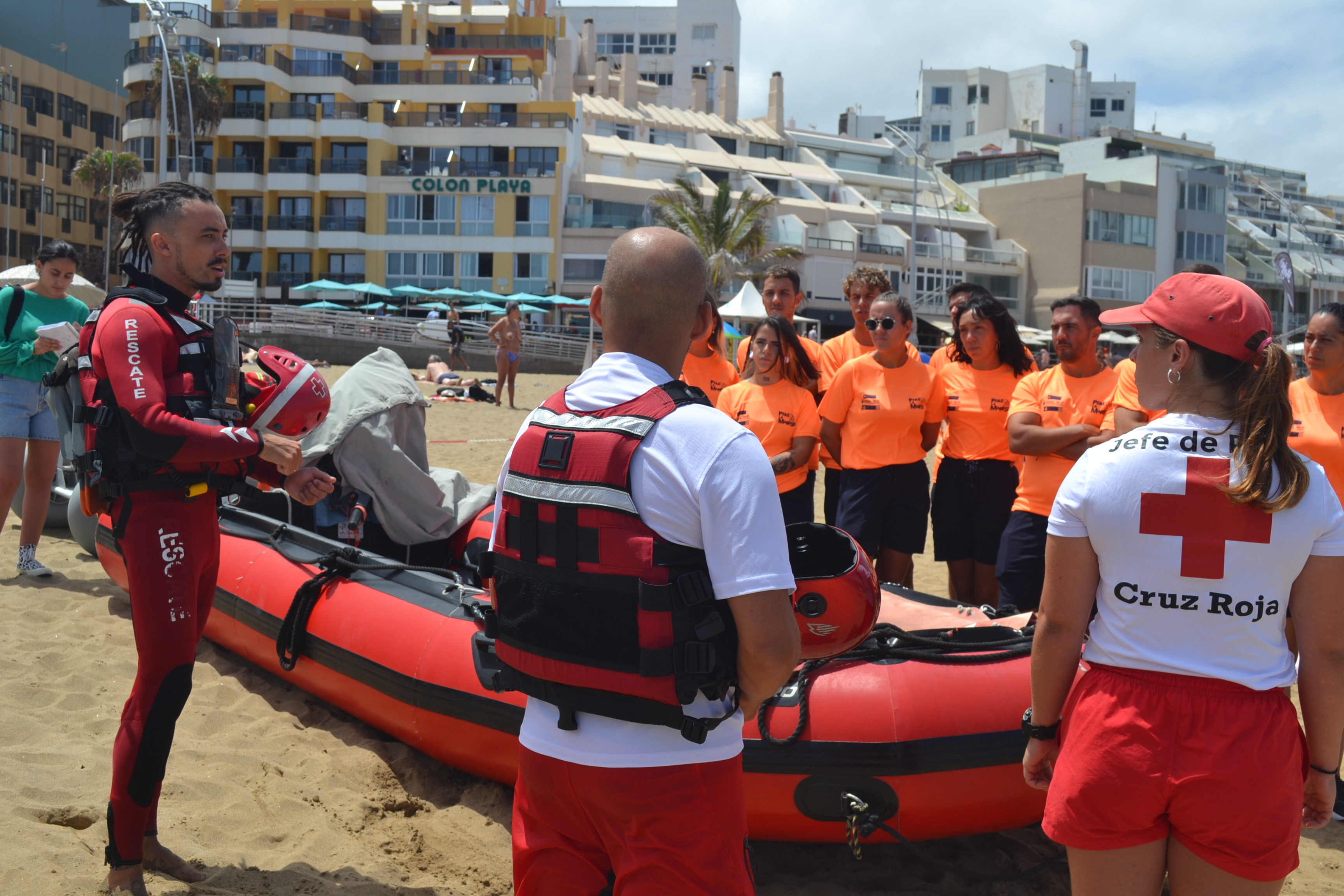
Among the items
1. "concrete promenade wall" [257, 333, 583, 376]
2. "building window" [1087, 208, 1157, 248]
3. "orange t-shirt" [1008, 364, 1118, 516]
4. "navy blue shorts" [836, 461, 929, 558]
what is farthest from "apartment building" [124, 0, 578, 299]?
"orange t-shirt" [1008, 364, 1118, 516]

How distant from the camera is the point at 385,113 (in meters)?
44.9

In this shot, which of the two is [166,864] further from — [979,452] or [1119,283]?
[1119,283]

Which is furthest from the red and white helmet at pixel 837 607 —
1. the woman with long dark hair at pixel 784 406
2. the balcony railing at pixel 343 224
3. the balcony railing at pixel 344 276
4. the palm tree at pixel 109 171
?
the palm tree at pixel 109 171

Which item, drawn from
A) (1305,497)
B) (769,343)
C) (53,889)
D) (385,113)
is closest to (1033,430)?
(769,343)

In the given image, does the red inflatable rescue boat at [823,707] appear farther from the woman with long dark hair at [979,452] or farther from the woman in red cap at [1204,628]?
the woman in red cap at [1204,628]

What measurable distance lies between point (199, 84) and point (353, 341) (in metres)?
19.6

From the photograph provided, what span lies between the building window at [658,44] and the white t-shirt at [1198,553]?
240ft

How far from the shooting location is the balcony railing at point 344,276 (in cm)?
4375

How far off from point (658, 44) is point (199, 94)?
36.0 m

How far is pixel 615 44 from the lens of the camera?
240 ft

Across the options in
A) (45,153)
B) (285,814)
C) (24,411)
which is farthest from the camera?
(45,153)

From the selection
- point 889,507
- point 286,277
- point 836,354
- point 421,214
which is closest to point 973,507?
point 889,507

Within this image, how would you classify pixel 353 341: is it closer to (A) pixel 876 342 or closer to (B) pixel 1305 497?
(A) pixel 876 342

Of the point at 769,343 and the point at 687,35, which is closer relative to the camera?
the point at 769,343
